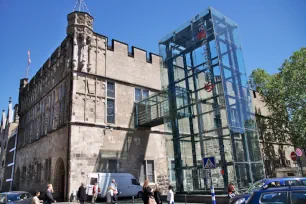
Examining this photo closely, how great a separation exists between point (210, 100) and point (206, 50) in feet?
11.1

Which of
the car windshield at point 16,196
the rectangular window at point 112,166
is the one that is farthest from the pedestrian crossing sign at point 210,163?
the rectangular window at point 112,166

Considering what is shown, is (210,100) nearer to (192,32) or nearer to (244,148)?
(244,148)

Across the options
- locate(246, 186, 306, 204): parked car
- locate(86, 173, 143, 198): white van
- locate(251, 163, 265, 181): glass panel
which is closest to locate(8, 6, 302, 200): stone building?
locate(86, 173, 143, 198): white van

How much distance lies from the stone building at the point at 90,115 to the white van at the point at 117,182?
1.70 metres

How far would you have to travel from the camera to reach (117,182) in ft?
61.0

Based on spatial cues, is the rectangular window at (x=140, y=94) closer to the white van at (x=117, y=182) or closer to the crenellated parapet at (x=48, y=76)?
the crenellated parapet at (x=48, y=76)

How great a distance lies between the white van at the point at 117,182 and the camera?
57.2 feet

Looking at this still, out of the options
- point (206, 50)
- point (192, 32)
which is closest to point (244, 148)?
point (206, 50)

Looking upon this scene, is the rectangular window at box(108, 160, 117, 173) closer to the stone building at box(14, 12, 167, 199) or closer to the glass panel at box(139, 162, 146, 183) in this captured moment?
the stone building at box(14, 12, 167, 199)

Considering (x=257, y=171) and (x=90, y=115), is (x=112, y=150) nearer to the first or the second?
(x=90, y=115)

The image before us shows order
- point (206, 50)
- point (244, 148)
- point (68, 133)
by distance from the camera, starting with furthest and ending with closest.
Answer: point (68, 133), point (206, 50), point (244, 148)

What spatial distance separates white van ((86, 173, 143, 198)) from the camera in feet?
57.2

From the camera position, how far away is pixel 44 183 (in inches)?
875

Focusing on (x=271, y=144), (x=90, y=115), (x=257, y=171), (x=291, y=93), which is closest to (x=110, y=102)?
(x=90, y=115)
